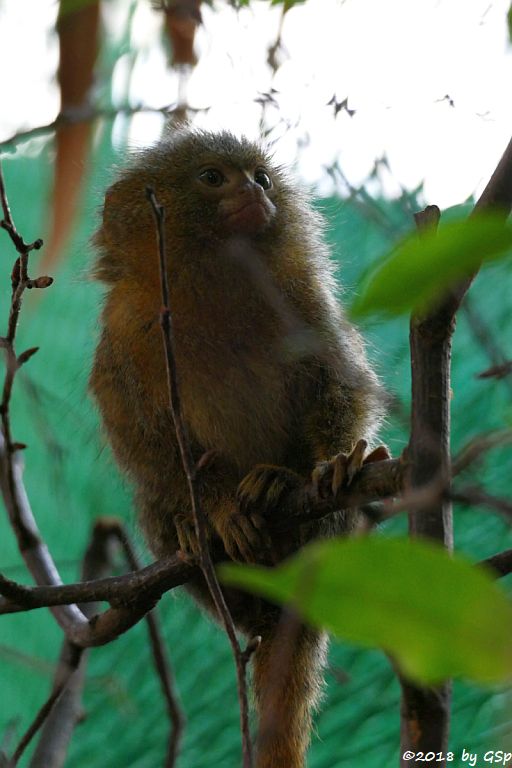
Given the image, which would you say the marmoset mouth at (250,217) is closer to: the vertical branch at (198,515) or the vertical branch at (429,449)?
the vertical branch at (198,515)

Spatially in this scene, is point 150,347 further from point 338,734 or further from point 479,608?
point 479,608

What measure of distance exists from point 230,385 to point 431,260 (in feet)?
6.62

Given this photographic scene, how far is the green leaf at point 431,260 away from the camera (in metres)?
0.46

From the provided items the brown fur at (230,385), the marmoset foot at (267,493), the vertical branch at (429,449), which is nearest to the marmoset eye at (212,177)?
the brown fur at (230,385)

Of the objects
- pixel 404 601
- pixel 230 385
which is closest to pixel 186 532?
pixel 230 385

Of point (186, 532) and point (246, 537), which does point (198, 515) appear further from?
point (186, 532)

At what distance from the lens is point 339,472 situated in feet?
6.08

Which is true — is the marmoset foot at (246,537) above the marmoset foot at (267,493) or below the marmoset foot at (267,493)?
below

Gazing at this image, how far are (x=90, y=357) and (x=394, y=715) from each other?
55.4 inches

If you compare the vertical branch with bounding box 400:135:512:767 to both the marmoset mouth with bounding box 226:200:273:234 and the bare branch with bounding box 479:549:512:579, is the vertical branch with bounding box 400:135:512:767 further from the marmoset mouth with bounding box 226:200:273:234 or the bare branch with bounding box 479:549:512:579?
the marmoset mouth with bounding box 226:200:273:234

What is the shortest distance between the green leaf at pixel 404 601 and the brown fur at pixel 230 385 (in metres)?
1.84

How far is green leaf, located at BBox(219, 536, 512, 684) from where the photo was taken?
45cm

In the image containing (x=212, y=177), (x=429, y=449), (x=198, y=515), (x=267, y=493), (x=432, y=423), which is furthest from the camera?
(x=212, y=177)

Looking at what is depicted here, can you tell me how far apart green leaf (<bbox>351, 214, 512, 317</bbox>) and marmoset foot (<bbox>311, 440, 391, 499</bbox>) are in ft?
4.33
